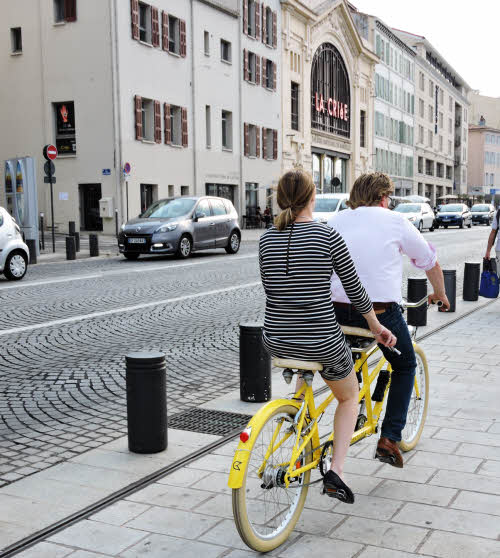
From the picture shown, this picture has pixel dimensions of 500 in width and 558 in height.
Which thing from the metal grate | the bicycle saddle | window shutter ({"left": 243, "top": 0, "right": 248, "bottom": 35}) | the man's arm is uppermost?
window shutter ({"left": 243, "top": 0, "right": 248, "bottom": 35})

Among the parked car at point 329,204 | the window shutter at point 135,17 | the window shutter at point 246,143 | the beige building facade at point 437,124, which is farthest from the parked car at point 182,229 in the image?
the beige building facade at point 437,124

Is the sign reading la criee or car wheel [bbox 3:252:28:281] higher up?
the sign reading la criee

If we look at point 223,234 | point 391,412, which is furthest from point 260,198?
point 391,412

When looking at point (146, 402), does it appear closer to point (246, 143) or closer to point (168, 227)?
point (168, 227)

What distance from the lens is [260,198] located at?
140 feet

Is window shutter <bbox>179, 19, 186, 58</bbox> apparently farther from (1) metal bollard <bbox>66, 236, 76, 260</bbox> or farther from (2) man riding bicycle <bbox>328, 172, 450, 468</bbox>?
(2) man riding bicycle <bbox>328, 172, 450, 468</bbox>

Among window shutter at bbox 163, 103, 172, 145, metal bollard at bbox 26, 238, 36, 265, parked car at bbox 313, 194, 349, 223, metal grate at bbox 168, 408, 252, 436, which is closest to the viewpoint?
metal grate at bbox 168, 408, 252, 436

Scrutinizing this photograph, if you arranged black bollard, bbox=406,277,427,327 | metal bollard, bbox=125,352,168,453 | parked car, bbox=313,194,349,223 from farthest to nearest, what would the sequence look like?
1. parked car, bbox=313,194,349,223
2. black bollard, bbox=406,277,427,327
3. metal bollard, bbox=125,352,168,453

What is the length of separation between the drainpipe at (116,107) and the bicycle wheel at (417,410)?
26964 millimetres

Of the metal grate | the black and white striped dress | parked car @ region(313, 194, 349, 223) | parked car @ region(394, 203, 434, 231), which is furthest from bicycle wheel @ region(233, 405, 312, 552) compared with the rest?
parked car @ region(394, 203, 434, 231)

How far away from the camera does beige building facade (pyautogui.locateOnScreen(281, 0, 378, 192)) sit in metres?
45.7

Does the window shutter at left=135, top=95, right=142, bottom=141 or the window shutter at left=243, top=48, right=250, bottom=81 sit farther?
the window shutter at left=243, top=48, right=250, bottom=81

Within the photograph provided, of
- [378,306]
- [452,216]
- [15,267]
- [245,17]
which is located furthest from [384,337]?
[452,216]

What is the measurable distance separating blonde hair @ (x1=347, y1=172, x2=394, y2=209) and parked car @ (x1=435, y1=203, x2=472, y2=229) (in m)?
44.3
